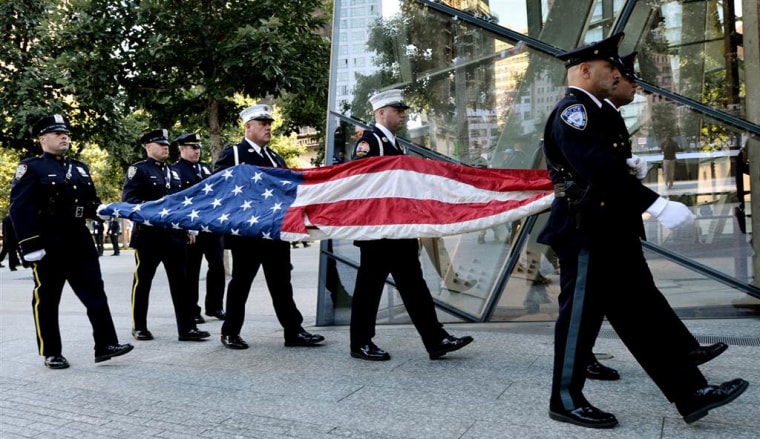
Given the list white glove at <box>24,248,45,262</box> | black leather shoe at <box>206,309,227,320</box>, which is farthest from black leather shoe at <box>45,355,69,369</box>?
black leather shoe at <box>206,309,227,320</box>

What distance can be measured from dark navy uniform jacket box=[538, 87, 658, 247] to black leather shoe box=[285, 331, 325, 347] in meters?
2.78

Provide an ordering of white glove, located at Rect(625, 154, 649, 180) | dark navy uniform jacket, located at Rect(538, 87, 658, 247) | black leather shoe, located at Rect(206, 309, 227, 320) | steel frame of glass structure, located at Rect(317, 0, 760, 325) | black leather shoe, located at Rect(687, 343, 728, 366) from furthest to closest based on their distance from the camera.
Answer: black leather shoe, located at Rect(206, 309, 227, 320)
steel frame of glass structure, located at Rect(317, 0, 760, 325)
black leather shoe, located at Rect(687, 343, 728, 366)
white glove, located at Rect(625, 154, 649, 180)
dark navy uniform jacket, located at Rect(538, 87, 658, 247)

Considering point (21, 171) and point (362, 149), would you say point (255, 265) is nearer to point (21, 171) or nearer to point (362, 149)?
point (362, 149)

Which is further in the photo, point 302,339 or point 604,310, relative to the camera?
point 302,339

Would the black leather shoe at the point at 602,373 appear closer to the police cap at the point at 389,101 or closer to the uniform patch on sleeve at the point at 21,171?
the police cap at the point at 389,101

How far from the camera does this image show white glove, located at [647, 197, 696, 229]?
10.5ft

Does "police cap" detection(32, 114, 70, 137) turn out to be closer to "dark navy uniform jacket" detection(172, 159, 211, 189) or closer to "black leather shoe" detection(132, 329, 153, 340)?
"dark navy uniform jacket" detection(172, 159, 211, 189)

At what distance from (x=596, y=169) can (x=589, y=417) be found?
1.18 meters

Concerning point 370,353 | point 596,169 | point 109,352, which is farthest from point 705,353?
point 109,352

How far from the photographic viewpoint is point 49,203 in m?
5.36

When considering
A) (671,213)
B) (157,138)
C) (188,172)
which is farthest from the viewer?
(188,172)

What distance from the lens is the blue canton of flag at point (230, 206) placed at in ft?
18.2

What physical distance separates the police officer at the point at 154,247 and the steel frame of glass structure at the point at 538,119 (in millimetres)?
1292

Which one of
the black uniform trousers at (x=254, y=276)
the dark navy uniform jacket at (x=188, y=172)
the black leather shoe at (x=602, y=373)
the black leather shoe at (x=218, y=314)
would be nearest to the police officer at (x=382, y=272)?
the black uniform trousers at (x=254, y=276)
